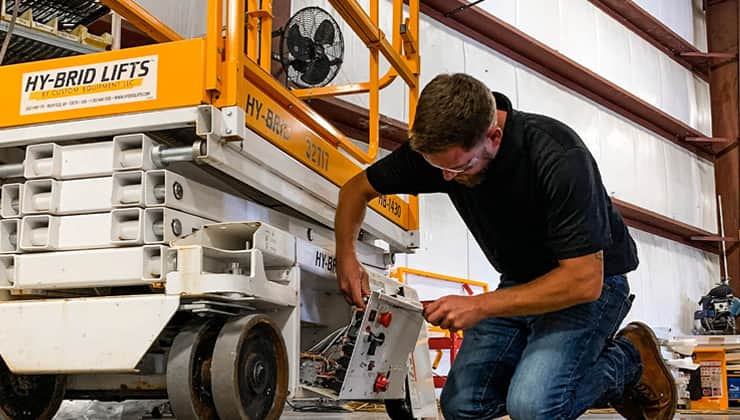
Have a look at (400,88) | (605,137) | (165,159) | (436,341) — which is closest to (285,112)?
(165,159)

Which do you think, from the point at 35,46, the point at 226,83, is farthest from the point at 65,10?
the point at 226,83

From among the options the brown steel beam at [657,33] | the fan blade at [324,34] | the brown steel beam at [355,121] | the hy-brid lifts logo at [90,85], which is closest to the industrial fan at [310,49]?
the fan blade at [324,34]

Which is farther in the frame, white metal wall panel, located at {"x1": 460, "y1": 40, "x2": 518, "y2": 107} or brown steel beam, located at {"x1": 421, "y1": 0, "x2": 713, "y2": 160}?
white metal wall panel, located at {"x1": 460, "y1": 40, "x2": 518, "y2": 107}

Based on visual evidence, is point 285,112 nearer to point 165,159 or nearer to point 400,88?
point 165,159

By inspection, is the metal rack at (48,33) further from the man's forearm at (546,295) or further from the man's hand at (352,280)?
the man's forearm at (546,295)

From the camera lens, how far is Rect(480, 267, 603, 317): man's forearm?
234cm

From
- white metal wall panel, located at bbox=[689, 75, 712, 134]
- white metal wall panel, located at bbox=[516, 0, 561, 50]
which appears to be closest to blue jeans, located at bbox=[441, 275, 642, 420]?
white metal wall panel, located at bbox=[516, 0, 561, 50]

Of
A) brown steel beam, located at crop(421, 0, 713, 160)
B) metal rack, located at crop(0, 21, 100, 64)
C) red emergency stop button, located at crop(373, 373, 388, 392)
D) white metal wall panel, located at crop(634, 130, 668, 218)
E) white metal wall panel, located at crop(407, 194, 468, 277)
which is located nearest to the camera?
red emergency stop button, located at crop(373, 373, 388, 392)

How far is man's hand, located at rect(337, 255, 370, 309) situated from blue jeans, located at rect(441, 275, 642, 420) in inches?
16.8

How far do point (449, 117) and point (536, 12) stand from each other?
311 inches

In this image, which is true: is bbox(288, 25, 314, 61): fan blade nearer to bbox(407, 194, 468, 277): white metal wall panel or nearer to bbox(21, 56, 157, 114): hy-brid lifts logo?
bbox(21, 56, 157, 114): hy-brid lifts logo

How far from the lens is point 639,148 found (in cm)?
1166

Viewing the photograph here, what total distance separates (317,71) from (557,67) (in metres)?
5.62

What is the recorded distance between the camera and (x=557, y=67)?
989cm
